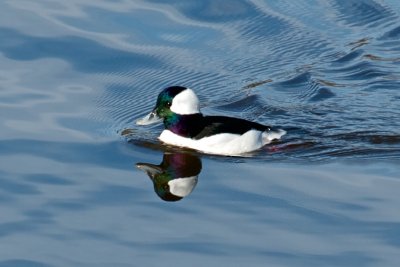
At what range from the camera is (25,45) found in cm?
1534

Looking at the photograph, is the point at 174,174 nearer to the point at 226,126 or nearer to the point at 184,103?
the point at 226,126

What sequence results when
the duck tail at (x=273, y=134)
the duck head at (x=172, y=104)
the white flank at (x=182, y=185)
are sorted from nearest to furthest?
the white flank at (x=182, y=185), the duck tail at (x=273, y=134), the duck head at (x=172, y=104)

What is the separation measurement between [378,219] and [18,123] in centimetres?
446

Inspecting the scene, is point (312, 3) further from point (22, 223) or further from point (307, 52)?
point (22, 223)

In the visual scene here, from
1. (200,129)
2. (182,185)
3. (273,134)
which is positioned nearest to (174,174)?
(182,185)

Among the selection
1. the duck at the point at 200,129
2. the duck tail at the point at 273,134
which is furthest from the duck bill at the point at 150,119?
the duck tail at the point at 273,134

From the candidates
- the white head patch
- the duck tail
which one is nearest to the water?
the duck tail

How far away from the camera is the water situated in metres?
9.70

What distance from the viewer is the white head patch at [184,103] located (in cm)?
1291

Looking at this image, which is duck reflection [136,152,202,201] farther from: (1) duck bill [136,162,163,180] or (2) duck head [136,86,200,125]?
(2) duck head [136,86,200,125]

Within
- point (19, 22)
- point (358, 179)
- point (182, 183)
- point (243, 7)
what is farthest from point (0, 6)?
point (358, 179)

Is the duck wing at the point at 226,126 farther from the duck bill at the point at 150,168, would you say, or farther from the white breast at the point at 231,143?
the duck bill at the point at 150,168

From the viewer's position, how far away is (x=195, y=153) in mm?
12633

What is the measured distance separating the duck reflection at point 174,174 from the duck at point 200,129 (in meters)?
0.28
